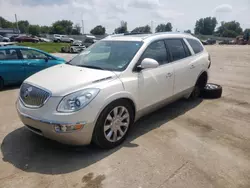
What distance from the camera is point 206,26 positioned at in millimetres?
124625

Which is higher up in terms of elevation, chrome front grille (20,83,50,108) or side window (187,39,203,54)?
side window (187,39,203,54)

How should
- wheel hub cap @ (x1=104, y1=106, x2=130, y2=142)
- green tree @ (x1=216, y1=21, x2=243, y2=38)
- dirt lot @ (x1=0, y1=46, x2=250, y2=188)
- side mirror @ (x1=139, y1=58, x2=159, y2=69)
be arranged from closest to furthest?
dirt lot @ (x1=0, y1=46, x2=250, y2=188)
wheel hub cap @ (x1=104, y1=106, x2=130, y2=142)
side mirror @ (x1=139, y1=58, x2=159, y2=69)
green tree @ (x1=216, y1=21, x2=243, y2=38)

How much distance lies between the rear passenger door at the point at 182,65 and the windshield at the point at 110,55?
0.95m

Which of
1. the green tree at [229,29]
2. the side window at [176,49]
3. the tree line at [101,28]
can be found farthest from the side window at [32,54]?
the green tree at [229,29]

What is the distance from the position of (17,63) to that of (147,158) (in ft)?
18.8

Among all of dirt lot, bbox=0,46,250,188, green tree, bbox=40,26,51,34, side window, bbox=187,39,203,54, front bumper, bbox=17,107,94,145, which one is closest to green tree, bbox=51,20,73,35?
green tree, bbox=40,26,51,34

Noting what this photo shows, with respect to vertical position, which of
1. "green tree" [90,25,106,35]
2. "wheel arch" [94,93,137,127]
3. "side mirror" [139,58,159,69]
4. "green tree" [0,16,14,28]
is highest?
"green tree" [0,16,14,28]

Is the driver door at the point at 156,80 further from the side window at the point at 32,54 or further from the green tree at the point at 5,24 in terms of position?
the green tree at the point at 5,24

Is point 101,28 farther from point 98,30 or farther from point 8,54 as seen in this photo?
point 8,54

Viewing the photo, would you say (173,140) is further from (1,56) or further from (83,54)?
(1,56)

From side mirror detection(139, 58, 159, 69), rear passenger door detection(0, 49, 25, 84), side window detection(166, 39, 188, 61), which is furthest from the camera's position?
rear passenger door detection(0, 49, 25, 84)

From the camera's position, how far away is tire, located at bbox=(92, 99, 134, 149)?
2980 mm

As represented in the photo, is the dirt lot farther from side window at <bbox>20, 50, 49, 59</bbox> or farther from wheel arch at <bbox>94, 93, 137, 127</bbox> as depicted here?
side window at <bbox>20, 50, 49, 59</bbox>

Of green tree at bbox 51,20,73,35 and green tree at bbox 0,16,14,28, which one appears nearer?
green tree at bbox 51,20,73,35
